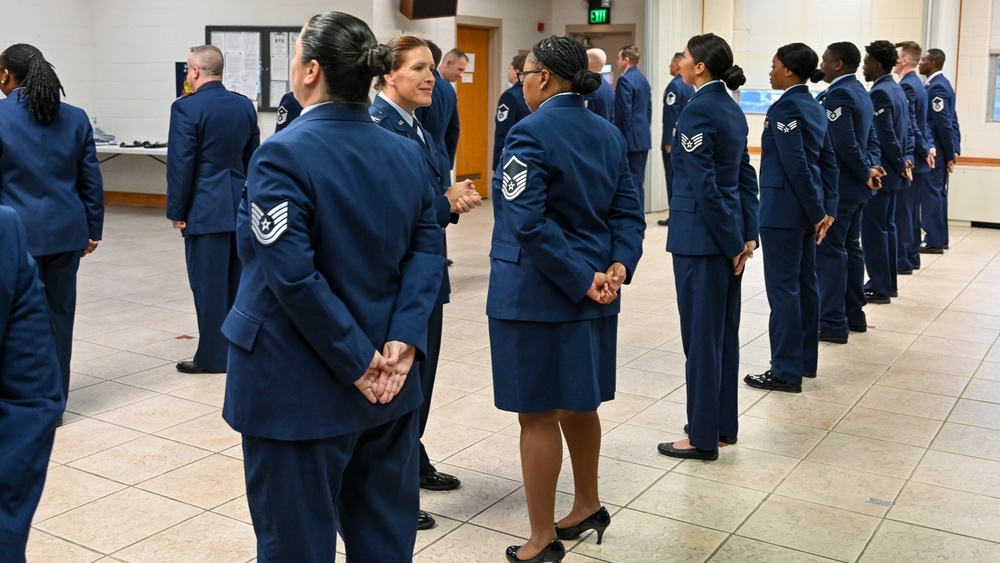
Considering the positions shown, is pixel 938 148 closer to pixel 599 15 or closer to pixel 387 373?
pixel 599 15

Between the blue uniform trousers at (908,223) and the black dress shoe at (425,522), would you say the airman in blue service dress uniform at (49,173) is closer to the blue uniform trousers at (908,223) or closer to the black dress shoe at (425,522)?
the black dress shoe at (425,522)

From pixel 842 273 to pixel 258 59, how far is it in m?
6.81

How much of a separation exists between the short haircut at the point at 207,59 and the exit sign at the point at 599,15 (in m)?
8.06

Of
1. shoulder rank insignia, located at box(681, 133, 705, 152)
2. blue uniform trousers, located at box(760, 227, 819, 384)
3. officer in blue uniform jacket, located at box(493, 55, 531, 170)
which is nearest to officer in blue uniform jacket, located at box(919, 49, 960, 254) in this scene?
officer in blue uniform jacket, located at box(493, 55, 531, 170)

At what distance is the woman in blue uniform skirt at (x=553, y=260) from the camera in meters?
2.88

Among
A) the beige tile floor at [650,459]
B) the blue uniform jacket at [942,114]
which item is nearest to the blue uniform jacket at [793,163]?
the beige tile floor at [650,459]

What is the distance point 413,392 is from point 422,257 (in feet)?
0.99

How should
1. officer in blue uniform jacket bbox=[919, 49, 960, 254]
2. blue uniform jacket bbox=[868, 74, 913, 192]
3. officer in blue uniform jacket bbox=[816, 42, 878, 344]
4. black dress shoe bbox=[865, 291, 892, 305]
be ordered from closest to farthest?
officer in blue uniform jacket bbox=[816, 42, 878, 344]
blue uniform jacket bbox=[868, 74, 913, 192]
black dress shoe bbox=[865, 291, 892, 305]
officer in blue uniform jacket bbox=[919, 49, 960, 254]

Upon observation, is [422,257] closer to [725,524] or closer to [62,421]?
[725,524]

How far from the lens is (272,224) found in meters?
1.91

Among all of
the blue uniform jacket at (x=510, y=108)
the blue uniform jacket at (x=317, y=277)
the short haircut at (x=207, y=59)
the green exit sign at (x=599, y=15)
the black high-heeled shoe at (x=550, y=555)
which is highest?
the green exit sign at (x=599, y=15)

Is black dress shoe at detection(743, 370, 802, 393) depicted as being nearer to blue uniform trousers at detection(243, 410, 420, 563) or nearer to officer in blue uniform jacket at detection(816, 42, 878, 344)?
officer in blue uniform jacket at detection(816, 42, 878, 344)

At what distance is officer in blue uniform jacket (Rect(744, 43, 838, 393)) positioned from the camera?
481 centimetres

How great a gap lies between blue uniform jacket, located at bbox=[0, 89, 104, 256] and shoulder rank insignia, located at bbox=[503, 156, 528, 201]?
2.36 meters
